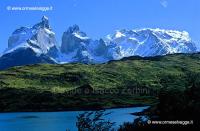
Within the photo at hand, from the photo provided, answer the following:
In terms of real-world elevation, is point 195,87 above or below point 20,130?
above

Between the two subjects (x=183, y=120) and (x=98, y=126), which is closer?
(x=98, y=126)

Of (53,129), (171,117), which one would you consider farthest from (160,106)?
(53,129)

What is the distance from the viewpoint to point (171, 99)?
52.3 m

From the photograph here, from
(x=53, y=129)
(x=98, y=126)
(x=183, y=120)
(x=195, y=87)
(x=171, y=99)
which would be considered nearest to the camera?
(x=98, y=126)

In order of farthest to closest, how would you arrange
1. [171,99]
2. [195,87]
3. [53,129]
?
[53,129] < [195,87] < [171,99]

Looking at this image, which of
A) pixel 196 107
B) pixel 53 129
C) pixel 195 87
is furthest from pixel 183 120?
pixel 53 129

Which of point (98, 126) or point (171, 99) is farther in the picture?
point (171, 99)

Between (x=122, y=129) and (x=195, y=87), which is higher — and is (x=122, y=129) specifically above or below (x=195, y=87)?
below

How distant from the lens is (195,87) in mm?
60812

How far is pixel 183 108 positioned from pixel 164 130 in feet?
17.3

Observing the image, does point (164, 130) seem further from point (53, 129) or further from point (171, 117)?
point (53, 129)

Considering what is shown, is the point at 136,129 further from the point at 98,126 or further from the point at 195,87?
the point at 195,87

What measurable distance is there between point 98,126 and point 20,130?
101986 mm

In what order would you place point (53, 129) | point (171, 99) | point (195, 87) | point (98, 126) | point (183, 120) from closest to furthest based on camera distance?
point (98, 126)
point (183, 120)
point (171, 99)
point (195, 87)
point (53, 129)
